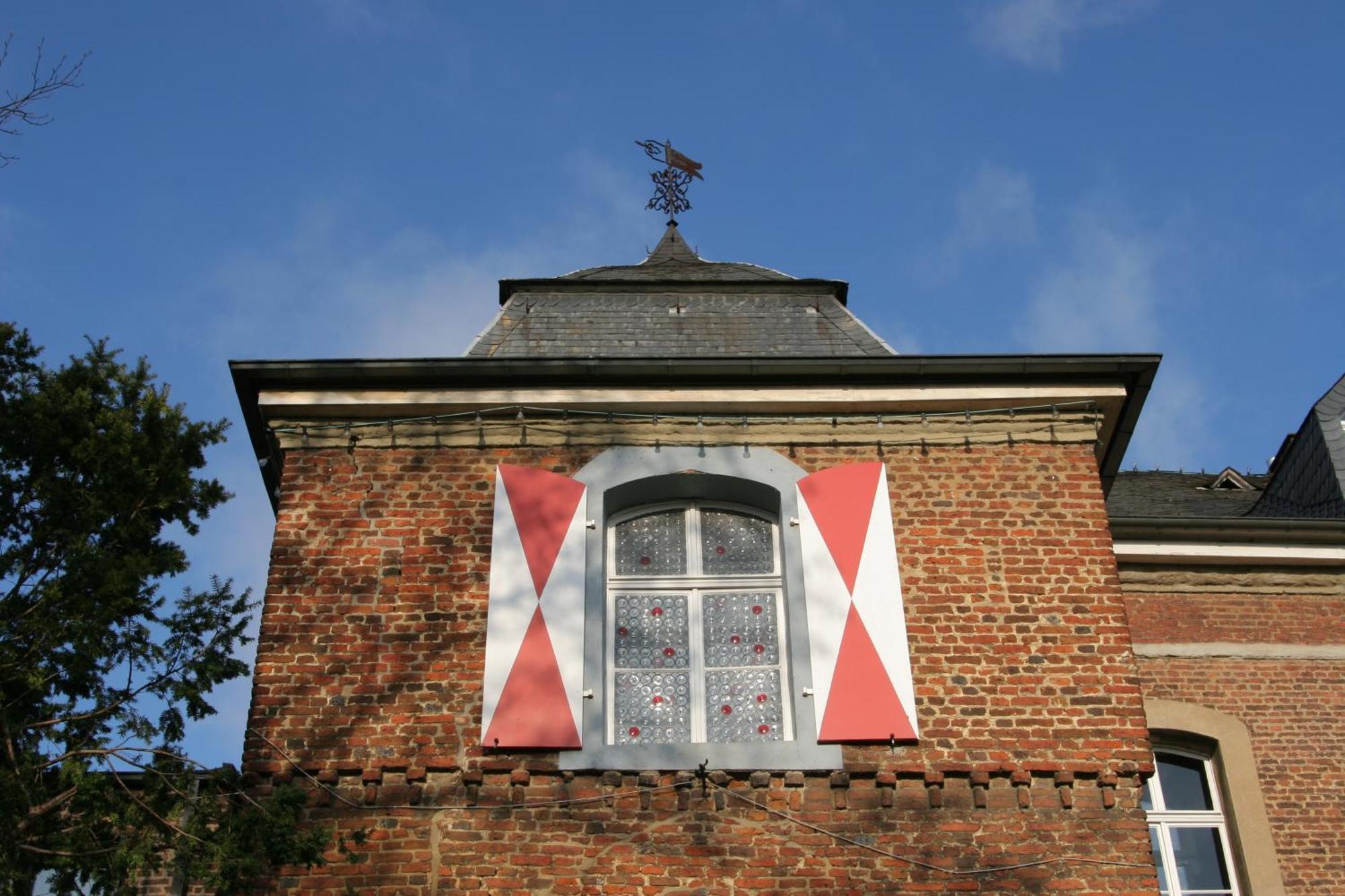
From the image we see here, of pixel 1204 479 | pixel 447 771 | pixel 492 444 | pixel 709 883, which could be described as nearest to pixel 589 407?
pixel 492 444

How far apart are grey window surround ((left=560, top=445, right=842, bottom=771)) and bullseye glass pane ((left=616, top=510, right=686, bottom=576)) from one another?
0.13m

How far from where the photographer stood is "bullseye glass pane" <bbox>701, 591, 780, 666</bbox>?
955cm

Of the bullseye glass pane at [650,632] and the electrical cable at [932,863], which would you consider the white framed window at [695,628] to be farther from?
the electrical cable at [932,863]

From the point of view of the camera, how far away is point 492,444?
1036 cm

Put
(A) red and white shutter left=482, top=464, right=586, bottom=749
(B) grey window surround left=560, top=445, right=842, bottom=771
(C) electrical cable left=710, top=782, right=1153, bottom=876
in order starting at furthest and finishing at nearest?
(A) red and white shutter left=482, top=464, right=586, bottom=749
(B) grey window surround left=560, top=445, right=842, bottom=771
(C) electrical cable left=710, top=782, right=1153, bottom=876

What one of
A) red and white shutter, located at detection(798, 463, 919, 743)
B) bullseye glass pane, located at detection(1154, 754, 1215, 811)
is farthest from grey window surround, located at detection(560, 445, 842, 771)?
bullseye glass pane, located at detection(1154, 754, 1215, 811)

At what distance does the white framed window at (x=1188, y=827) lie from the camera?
11.3 metres

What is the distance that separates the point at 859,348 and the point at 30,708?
621 centimetres

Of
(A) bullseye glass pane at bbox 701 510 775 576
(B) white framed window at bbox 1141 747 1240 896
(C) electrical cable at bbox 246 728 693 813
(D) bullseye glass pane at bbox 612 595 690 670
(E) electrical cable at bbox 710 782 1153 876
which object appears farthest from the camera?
(B) white framed window at bbox 1141 747 1240 896

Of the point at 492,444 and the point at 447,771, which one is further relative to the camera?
the point at 492,444

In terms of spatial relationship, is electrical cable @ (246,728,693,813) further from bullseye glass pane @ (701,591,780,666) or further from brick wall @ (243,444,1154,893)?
bullseye glass pane @ (701,591,780,666)

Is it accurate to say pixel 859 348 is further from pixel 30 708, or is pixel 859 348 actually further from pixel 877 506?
pixel 30 708

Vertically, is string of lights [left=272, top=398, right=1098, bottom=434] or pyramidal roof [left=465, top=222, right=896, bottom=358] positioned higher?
pyramidal roof [left=465, top=222, right=896, bottom=358]

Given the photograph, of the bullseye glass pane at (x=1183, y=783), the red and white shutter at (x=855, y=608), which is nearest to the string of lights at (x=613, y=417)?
the red and white shutter at (x=855, y=608)
